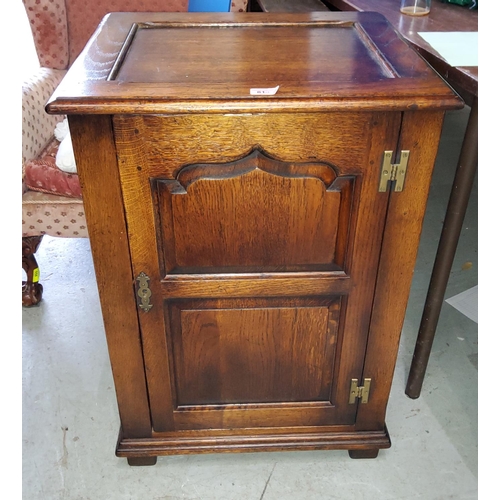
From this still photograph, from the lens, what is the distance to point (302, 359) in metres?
1.27

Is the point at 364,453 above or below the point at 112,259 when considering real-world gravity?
below

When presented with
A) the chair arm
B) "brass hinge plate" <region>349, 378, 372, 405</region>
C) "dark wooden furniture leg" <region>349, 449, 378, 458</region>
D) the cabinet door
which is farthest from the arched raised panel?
the chair arm

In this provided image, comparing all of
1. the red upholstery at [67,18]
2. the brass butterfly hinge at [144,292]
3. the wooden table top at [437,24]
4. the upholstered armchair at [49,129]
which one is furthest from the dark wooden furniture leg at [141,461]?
the red upholstery at [67,18]

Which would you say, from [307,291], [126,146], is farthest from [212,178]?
[307,291]

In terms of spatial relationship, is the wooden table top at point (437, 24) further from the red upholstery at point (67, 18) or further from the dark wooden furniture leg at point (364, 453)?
the dark wooden furniture leg at point (364, 453)

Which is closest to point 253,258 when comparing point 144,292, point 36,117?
point 144,292

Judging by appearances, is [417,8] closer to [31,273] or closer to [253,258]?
[253,258]

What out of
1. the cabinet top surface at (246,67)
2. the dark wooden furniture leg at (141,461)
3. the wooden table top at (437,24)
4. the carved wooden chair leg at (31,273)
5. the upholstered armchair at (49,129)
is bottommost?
the dark wooden furniture leg at (141,461)

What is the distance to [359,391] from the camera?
1304 mm

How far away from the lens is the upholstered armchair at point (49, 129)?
1.72 m

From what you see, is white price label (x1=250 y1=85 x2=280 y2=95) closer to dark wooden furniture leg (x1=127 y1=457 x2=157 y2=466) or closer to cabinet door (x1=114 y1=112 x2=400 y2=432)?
cabinet door (x1=114 y1=112 x2=400 y2=432)

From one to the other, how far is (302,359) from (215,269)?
316 mm

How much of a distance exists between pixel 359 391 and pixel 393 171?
0.56 meters

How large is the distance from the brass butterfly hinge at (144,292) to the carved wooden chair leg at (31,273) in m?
0.86
